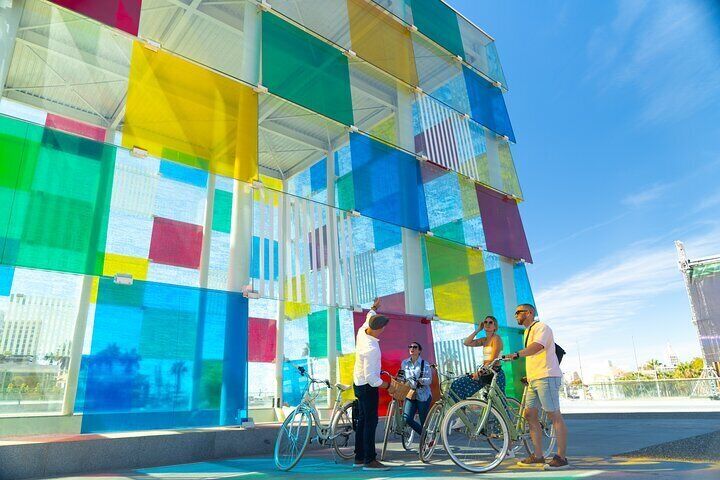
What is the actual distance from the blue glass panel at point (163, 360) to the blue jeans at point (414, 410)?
2181mm

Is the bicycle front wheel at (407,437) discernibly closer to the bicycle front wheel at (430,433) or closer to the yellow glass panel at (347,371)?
the bicycle front wheel at (430,433)

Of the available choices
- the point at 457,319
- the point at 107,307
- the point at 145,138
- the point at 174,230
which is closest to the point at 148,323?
the point at 107,307

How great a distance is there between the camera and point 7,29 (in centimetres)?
618

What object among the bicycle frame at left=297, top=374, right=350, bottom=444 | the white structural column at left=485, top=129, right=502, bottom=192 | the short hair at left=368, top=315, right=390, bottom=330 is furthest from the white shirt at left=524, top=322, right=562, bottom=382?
the white structural column at left=485, top=129, right=502, bottom=192

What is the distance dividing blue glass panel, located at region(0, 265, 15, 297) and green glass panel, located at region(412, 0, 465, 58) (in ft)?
34.1

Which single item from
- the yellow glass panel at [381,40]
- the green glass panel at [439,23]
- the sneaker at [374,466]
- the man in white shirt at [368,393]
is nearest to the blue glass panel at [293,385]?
the man in white shirt at [368,393]

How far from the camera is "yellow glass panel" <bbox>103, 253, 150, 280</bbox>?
18.9ft

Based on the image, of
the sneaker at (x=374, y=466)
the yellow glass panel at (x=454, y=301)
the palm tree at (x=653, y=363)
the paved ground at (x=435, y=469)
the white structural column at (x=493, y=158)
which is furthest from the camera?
the palm tree at (x=653, y=363)

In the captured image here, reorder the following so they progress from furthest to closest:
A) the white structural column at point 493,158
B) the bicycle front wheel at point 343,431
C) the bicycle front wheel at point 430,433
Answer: the white structural column at point 493,158, the bicycle front wheel at point 343,431, the bicycle front wheel at point 430,433

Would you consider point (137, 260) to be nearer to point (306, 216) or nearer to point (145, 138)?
point (145, 138)

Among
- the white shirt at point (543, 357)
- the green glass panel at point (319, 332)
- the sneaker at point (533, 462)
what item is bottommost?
the sneaker at point (533, 462)

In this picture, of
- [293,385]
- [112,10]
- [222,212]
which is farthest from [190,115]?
[293,385]

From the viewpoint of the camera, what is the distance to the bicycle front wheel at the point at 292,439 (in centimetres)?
486

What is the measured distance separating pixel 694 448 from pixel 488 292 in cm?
601
